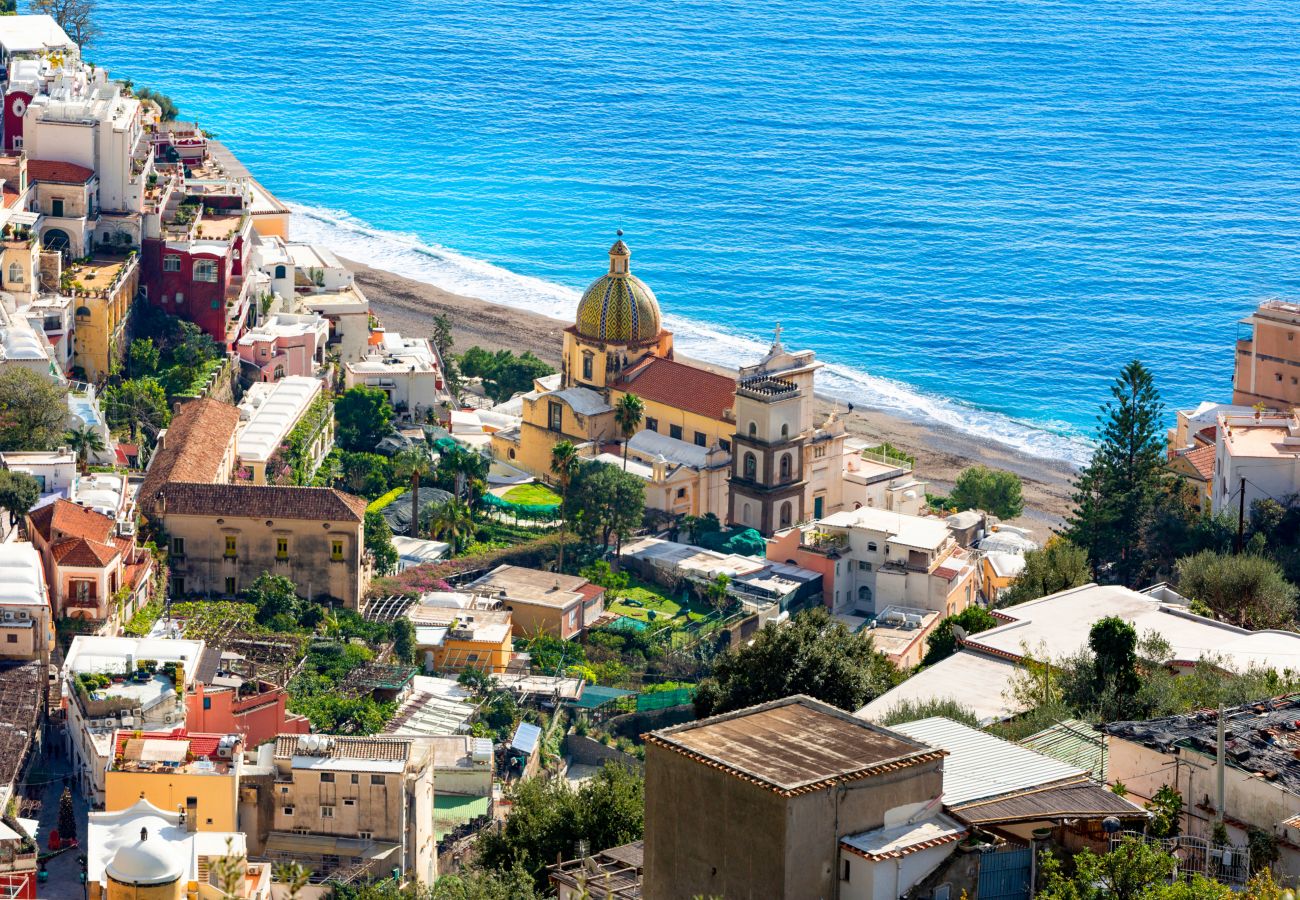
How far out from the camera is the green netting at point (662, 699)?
3167 inches

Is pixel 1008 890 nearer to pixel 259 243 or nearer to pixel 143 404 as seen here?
pixel 143 404

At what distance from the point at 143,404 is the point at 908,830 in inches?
2479

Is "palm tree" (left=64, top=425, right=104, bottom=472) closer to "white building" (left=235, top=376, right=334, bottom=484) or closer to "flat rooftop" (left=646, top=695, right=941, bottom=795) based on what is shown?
"white building" (left=235, top=376, right=334, bottom=484)

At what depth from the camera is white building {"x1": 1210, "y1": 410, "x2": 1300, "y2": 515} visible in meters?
89.7

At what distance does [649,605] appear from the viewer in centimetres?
9450

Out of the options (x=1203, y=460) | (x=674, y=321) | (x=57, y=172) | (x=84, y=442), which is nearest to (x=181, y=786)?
(x=84, y=442)

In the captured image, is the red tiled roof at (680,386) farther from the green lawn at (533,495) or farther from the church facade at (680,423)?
the green lawn at (533,495)

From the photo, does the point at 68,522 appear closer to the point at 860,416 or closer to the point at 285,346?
the point at 285,346

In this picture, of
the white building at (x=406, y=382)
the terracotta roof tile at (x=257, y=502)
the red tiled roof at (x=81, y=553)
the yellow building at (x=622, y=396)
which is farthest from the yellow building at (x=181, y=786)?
the white building at (x=406, y=382)

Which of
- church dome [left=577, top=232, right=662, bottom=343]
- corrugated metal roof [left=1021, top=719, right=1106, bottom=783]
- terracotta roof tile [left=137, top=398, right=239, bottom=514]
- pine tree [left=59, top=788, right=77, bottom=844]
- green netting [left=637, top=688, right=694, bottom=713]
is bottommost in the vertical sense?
pine tree [left=59, top=788, right=77, bottom=844]

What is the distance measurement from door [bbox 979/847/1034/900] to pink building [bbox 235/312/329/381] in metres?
72.9

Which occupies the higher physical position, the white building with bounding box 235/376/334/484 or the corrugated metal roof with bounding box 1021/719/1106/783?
the white building with bounding box 235/376/334/484

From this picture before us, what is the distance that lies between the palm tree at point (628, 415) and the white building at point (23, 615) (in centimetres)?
3862

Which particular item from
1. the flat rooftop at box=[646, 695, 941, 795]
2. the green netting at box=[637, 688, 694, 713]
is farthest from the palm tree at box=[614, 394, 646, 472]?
the flat rooftop at box=[646, 695, 941, 795]
